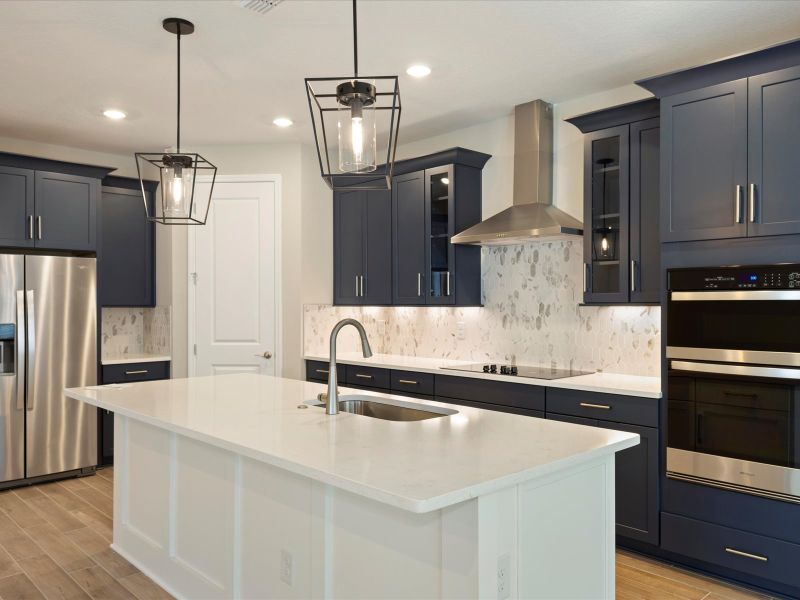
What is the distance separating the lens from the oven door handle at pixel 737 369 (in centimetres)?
281

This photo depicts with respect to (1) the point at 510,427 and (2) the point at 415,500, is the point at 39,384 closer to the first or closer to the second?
(1) the point at 510,427

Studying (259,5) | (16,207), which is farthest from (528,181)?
(16,207)

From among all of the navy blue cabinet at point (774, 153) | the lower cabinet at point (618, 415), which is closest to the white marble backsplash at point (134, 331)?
the lower cabinet at point (618, 415)

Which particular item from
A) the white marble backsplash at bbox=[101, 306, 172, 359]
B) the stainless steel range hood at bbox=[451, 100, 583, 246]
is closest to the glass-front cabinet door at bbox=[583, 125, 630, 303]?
the stainless steel range hood at bbox=[451, 100, 583, 246]

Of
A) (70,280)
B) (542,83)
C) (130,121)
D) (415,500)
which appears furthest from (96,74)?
(415,500)

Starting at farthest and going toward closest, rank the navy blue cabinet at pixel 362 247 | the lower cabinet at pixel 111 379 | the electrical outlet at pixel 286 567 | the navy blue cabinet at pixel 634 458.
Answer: the lower cabinet at pixel 111 379 → the navy blue cabinet at pixel 362 247 → the navy blue cabinet at pixel 634 458 → the electrical outlet at pixel 286 567

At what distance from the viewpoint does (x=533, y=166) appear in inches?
168

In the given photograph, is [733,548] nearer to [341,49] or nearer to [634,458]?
Answer: [634,458]

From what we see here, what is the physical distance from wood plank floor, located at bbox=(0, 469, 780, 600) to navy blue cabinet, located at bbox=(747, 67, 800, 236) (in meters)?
1.71

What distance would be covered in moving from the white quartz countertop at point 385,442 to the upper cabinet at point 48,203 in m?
2.25

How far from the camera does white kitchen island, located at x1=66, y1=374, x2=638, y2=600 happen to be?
1.71 m

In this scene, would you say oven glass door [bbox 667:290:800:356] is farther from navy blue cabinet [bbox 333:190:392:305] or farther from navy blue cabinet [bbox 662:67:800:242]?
navy blue cabinet [bbox 333:190:392:305]

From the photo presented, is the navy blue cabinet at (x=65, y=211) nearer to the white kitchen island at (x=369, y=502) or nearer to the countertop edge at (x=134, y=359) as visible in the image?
the countertop edge at (x=134, y=359)

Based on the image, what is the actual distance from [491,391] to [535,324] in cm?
71
